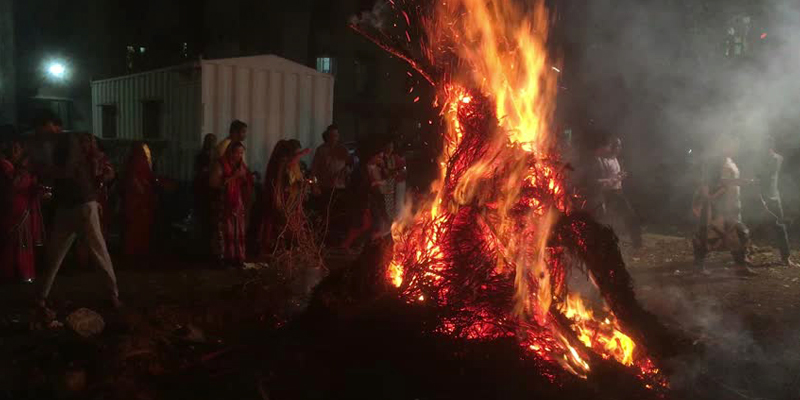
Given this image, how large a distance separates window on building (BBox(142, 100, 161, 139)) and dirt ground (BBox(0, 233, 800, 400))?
3.72 metres

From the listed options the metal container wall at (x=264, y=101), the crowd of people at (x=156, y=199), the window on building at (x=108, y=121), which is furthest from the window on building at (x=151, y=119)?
the window on building at (x=108, y=121)

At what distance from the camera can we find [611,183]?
10016 millimetres

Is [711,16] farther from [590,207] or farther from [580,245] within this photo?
[580,245]

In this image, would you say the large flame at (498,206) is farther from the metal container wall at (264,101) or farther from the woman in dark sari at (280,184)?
the metal container wall at (264,101)

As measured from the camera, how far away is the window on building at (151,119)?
1133 centimetres

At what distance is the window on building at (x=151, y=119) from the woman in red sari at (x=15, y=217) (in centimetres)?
424

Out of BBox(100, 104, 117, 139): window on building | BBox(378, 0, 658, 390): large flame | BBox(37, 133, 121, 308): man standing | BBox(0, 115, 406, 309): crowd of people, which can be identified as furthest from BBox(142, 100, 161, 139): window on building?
BBox(378, 0, 658, 390): large flame

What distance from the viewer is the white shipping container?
999 centimetres

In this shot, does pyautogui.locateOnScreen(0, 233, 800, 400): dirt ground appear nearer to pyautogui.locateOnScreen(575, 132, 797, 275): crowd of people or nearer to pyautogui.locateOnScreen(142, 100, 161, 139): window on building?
pyautogui.locateOnScreen(575, 132, 797, 275): crowd of people

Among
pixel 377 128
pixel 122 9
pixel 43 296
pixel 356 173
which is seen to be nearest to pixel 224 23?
pixel 122 9

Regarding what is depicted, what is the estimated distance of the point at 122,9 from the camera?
81.8 feet

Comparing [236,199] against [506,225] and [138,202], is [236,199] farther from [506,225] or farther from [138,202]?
[506,225]

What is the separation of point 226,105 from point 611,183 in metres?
6.42

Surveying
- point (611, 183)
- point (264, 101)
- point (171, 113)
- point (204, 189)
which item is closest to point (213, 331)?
point (204, 189)
